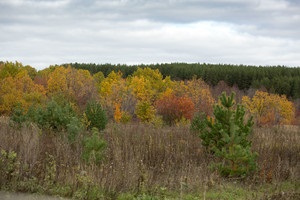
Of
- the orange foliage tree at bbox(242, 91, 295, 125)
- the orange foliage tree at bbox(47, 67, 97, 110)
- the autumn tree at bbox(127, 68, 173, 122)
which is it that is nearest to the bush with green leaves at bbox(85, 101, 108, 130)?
the autumn tree at bbox(127, 68, 173, 122)

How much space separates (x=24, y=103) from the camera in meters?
54.7

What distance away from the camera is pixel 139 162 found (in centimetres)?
1383

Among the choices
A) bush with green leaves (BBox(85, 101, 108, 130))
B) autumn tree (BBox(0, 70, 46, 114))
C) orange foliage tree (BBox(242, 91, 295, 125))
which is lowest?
orange foliage tree (BBox(242, 91, 295, 125))

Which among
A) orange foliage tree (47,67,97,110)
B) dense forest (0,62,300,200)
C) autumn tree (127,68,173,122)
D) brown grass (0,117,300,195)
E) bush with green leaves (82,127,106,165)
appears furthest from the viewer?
orange foliage tree (47,67,97,110)

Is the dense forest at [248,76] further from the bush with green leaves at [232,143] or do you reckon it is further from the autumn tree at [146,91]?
the bush with green leaves at [232,143]

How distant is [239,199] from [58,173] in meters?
4.58

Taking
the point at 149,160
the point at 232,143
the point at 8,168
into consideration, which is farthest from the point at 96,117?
the point at 8,168

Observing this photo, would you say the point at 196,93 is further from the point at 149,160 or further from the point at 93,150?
the point at 93,150

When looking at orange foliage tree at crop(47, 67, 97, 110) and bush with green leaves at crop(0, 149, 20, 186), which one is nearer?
bush with green leaves at crop(0, 149, 20, 186)

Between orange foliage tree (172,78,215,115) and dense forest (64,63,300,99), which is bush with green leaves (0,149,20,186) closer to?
orange foliage tree (172,78,215,115)

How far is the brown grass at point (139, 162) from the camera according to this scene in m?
11.8

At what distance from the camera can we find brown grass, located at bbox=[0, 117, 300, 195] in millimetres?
11758

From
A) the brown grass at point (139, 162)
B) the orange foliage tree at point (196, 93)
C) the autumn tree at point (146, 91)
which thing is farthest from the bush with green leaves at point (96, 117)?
the orange foliage tree at point (196, 93)

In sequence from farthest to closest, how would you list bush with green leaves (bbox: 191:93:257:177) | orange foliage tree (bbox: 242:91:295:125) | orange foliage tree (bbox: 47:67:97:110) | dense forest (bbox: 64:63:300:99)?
1. dense forest (bbox: 64:63:300:99)
2. orange foliage tree (bbox: 242:91:295:125)
3. orange foliage tree (bbox: 47:67:97:110)
4. bush with green leaves (bbox: 191:93:257:177)
